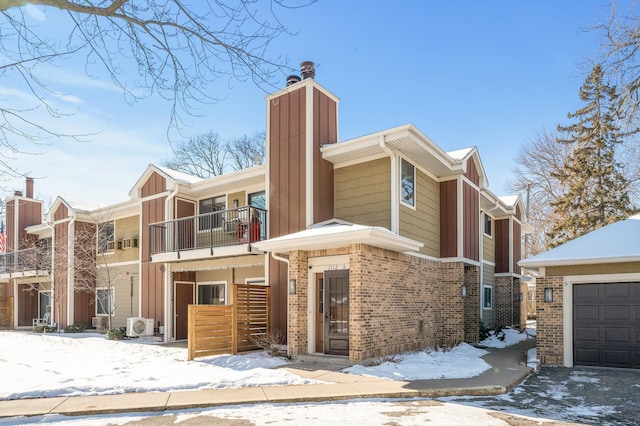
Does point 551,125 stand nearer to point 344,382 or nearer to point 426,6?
point 426,6

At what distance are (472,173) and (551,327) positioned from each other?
6.41m

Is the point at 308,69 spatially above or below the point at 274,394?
above

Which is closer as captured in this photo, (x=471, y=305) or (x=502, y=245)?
(x=471, y=305)

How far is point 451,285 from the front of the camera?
14.3m

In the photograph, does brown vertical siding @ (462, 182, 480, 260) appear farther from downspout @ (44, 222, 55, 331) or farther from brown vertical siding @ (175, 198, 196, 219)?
downspout @ (44, 222, 55, 331)

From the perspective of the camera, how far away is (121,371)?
9.95 metres

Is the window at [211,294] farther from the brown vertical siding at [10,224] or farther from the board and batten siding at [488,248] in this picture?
the brown vertical siding at [10,224]

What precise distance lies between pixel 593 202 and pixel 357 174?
14.6m

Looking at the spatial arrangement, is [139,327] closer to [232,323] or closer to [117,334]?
[117,334]

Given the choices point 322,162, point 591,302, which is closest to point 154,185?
point 322,162

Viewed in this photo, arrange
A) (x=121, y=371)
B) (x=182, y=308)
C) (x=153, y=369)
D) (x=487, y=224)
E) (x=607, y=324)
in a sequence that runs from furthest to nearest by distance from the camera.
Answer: (x=487, y=224) < (x=182, y=308) < (x=607, y=324) < (x=153, y=369) < (x=121, y=371)

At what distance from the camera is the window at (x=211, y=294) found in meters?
16.9

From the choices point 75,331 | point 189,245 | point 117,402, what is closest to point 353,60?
point 117,402

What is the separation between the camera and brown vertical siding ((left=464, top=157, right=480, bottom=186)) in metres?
15.8
